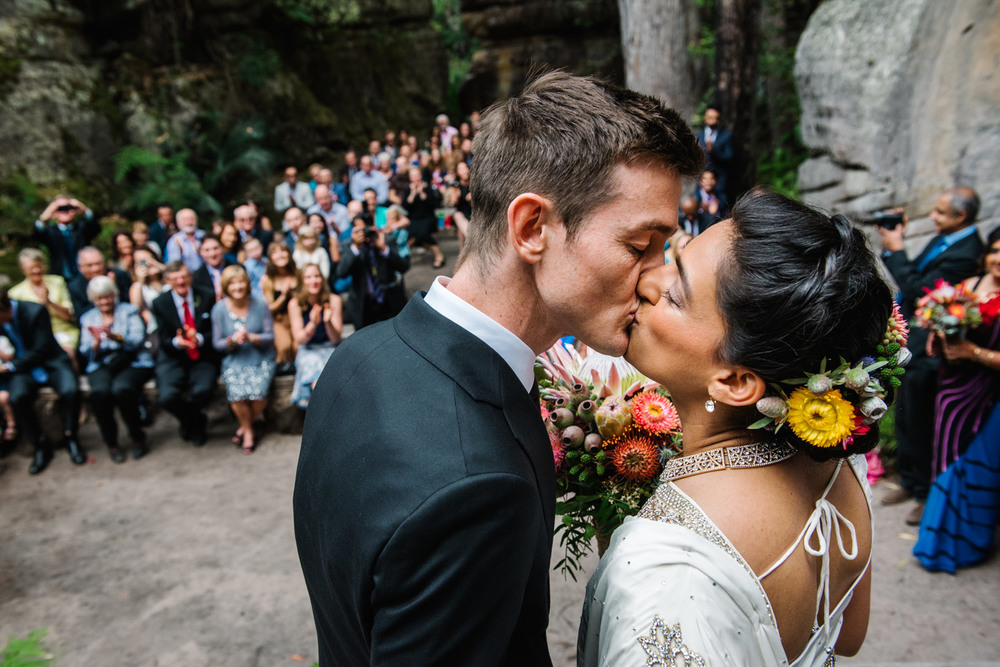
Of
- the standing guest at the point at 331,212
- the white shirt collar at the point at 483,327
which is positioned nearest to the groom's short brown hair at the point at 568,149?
the white shirt collar at the point at 483,327

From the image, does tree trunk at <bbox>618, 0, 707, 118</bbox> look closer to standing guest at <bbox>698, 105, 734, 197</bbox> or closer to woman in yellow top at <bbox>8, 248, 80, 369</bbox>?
standing guest at <bbox>698, 105, 734, 197</bbox>

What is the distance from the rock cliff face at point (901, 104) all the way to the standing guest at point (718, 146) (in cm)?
150

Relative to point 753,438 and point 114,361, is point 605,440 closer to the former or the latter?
point 753,438

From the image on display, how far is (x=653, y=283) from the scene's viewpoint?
1542mm

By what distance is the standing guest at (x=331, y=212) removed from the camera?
31.5 feet

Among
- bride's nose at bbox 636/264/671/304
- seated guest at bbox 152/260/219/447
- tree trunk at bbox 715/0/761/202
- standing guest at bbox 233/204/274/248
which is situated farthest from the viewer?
tree trunk at bbox 715/0/761/202

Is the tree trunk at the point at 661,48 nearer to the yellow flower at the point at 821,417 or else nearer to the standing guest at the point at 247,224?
the standing guest at the point at 247,224

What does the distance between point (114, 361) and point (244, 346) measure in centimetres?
135

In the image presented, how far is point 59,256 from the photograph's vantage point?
27.3 ft

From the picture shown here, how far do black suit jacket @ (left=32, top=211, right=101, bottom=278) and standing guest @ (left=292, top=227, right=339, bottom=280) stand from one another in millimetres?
3081

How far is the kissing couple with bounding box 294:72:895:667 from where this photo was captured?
1295 mm

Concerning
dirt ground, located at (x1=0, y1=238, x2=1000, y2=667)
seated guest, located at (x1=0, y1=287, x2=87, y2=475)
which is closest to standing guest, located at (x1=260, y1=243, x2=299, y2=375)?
dirt ground, located at (x1=0, y1=238, x2=1000, y2=667)

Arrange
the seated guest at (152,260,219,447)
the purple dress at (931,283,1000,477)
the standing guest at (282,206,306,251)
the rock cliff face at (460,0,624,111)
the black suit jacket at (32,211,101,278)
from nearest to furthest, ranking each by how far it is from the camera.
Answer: the purple dress at (931,283,1000,477)
the seated guest at (152,260,219,447)
the black suit jacket at (32,211,101,278)
the standing guest at (282,206,306,251)
the rock cliff face at (460,0,624,111)

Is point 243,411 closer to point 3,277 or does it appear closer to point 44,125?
point 3,277
